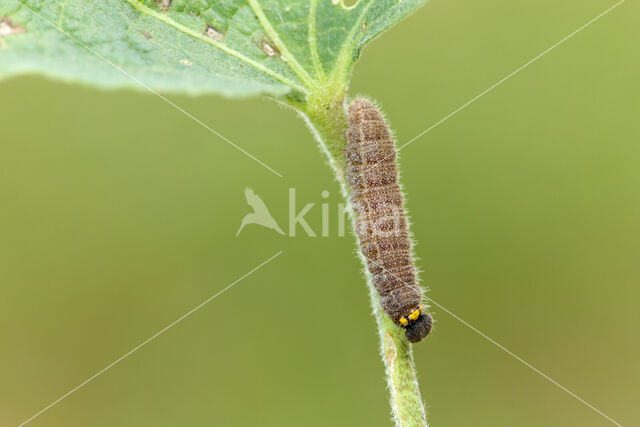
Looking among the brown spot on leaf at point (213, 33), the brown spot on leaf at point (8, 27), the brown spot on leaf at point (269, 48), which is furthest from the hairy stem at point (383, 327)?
the brown spot on leaf at point (8, 27)

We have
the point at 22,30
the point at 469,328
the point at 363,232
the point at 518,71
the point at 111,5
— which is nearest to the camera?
the point at 22,30

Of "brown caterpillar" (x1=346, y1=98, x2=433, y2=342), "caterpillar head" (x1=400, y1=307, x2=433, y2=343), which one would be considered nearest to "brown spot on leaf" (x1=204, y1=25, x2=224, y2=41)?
"brown caterpillar" (x1=346, y1=98, x2=433, y2=342)

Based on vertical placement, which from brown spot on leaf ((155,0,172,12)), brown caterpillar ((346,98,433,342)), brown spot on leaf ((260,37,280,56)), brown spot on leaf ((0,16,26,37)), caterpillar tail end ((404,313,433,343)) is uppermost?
brown spot on leaf ((155,0,172,12))

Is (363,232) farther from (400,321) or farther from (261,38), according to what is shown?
(261,38)

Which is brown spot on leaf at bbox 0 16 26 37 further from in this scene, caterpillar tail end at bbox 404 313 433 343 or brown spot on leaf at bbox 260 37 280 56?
caterpillar tail end at bbox 404 313 433 343

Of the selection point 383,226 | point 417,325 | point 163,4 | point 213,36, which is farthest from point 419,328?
point 163,4

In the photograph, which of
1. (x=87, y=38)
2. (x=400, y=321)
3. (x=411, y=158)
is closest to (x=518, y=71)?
(x=411, y=158)

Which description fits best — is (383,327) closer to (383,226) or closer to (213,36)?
(383,226)
